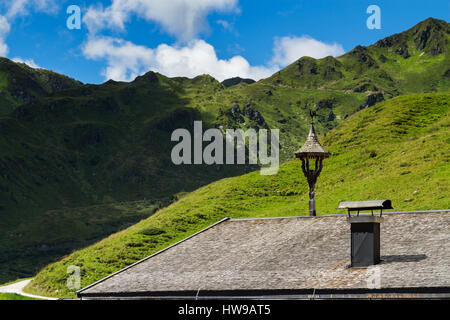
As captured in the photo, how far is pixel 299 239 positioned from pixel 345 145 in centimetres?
6991

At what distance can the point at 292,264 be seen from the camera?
2270 cm

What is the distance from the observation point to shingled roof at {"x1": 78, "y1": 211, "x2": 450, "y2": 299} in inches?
736

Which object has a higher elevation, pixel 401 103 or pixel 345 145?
pixel 401 103

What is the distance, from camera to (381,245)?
22734mm

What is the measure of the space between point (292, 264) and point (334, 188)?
5100 centimetres

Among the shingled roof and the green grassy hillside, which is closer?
the shingled roof

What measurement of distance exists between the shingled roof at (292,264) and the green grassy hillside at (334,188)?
2801cm

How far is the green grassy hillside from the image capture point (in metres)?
62.3

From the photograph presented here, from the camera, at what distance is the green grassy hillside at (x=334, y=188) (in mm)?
62312

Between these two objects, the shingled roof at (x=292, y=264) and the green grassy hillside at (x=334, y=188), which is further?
the green grassy hillside at (x=334, y=188)

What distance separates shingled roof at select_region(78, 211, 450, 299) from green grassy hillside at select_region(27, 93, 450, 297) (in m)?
28.0

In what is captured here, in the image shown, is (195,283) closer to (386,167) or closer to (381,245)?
(381,245)
